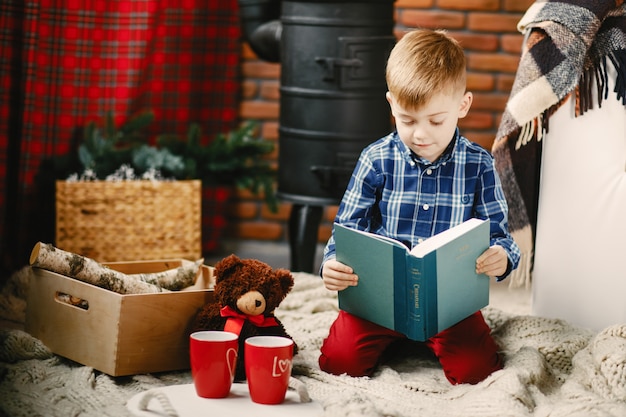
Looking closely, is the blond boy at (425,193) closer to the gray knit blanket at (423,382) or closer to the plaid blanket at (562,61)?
the gray knit blanket at (423,382)

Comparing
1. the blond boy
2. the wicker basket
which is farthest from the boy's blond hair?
the wicker basket

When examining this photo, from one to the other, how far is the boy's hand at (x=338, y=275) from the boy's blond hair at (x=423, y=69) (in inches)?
11.8

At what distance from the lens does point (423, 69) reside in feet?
4.80

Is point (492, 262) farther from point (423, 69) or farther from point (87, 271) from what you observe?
point (87, 271)

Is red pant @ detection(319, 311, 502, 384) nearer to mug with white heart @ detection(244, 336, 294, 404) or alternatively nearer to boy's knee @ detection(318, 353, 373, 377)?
boy's knee @ detection(318, 353, 373, 377)

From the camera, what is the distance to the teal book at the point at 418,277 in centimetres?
137

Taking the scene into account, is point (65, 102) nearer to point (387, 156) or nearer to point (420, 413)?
point (387, 156)

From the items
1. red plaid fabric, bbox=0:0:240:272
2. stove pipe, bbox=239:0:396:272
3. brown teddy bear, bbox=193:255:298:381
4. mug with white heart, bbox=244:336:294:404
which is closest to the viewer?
mug with white heart, bbox=244:336:294:404

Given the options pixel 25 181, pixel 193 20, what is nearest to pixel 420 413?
pixel 25 181

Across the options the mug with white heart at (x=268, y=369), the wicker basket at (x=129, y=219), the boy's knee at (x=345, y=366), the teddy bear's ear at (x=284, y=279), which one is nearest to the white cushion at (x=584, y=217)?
the boy's knee at (x=345, y=366)

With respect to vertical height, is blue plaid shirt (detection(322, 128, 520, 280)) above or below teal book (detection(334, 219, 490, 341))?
above

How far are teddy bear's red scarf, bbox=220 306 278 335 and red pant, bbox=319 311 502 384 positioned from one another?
139 mm

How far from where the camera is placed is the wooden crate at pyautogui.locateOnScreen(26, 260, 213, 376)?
1.47 metres

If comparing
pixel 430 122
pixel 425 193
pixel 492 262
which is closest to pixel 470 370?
pixel 492 262
